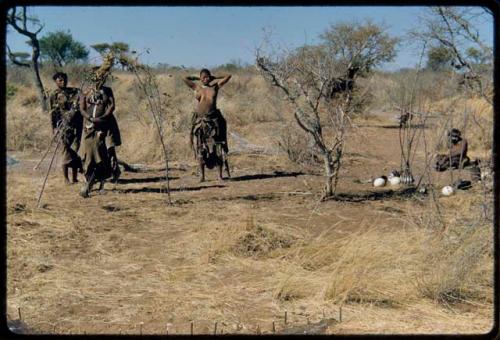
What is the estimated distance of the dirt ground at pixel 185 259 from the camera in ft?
16.4

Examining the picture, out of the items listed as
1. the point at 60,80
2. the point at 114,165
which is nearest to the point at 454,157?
the point at 114,165

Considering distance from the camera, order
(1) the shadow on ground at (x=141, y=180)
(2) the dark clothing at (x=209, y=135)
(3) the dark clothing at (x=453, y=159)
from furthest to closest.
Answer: (3) the dark clothing at (x=453, y=159), (1) the shadow on ground at (x=141, y=180), (2) the dark clothing at (x=209, y=135)

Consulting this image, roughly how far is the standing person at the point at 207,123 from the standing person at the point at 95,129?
1.72 m

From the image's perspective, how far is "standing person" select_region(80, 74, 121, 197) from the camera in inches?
373

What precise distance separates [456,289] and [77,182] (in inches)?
273

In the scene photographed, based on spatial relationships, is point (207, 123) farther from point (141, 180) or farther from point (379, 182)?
point (379, 182)

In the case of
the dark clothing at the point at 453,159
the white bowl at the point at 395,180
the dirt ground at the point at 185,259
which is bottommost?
the dirt ground at the point at 185,259

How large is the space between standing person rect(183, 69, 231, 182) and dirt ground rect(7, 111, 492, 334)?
1.70 feet

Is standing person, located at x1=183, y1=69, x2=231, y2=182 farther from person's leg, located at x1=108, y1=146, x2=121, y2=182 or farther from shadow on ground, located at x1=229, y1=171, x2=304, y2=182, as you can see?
person's leg, located at x1=108, y1=146, x2=121, y2=182

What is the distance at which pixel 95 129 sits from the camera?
31.2ft

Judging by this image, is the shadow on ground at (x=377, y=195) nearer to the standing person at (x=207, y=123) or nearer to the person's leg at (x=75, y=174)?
the standing person at (x=207, y=123)

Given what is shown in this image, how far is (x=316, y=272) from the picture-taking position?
5.89 m

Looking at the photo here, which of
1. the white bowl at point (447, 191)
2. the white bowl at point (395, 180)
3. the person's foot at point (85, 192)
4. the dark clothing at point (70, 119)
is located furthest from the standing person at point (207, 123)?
the white bowl at point (447, 191)

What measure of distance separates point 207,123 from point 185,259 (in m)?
4.59
